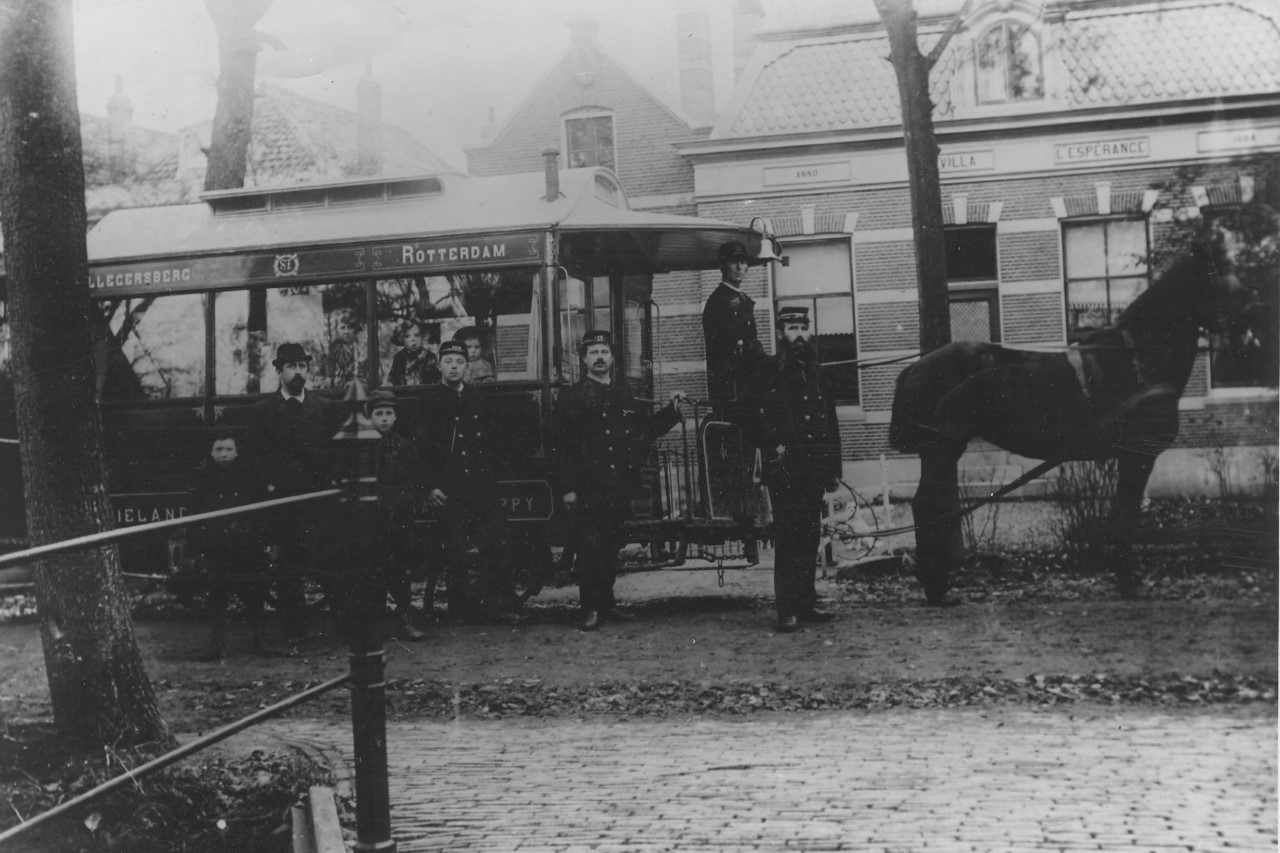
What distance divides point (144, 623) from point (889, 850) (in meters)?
2.70

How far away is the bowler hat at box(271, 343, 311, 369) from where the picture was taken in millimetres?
3678

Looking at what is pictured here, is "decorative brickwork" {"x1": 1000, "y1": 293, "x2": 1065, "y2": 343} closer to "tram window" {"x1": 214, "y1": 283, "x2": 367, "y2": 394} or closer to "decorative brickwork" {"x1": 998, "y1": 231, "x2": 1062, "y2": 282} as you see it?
"decorative brickwork" {"x1": 998, "y1": 231, "x2": 1062, "y2": 282}

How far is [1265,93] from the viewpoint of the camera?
306 cm

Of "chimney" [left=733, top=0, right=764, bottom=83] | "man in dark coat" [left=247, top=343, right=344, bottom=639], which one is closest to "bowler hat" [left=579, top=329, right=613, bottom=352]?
"man in dark coat" [left=247, top=343, right=344, bottom=639]

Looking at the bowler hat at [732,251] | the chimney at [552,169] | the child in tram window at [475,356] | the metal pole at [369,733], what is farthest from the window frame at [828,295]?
the metal pole at [369,733]

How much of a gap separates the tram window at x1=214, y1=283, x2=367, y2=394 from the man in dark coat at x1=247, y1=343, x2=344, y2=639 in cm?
9

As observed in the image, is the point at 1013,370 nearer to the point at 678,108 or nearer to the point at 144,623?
the point at 678,108

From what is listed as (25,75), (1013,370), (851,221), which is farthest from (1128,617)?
(25,75)

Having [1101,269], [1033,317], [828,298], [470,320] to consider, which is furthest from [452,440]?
[1101,269]

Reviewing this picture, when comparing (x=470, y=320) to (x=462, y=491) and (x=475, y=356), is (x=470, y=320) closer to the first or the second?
(x=475, y=356)

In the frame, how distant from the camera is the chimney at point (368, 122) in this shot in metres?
3.50

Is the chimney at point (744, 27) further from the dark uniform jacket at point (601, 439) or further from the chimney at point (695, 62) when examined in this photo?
the dark uniform jacket at point (601, 439)

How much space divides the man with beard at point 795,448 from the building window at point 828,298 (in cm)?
4

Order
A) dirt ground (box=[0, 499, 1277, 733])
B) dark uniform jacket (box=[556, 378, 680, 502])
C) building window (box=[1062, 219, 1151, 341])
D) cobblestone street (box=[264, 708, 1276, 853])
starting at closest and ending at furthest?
cobblestone street (box=[264, 708, 1276, 853])
dirt ground (box=[0, 499, 1277, 733])
building window (box=[1062, 219, 1151, 341])
dark uniform jacket (box=[556, 378, 680, 502])
